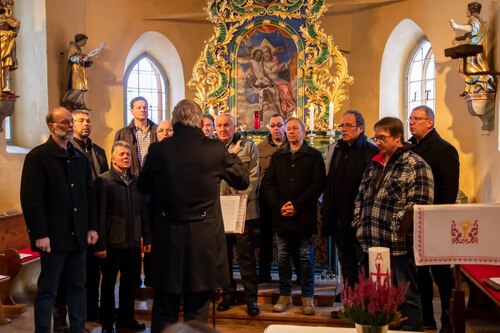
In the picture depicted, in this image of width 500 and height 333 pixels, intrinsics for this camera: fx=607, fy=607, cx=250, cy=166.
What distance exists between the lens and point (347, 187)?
4.90 m

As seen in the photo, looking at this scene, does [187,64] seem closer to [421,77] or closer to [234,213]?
[421,77]

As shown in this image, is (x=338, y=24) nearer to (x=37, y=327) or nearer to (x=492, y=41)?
(x=492, y=41)

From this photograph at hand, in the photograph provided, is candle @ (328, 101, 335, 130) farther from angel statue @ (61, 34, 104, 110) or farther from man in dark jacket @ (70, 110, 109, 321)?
man in dark jacket @ (70, 110, 109, 321)

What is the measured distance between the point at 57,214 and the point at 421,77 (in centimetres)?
693

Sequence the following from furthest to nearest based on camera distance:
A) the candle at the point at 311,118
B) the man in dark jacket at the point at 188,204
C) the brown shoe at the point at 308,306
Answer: the candle at the point at 311,118 → the brown shoe at the point at 308,306 → the man in dark jacket at the point at 188,204

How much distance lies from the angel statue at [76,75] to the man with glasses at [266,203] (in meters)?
3.24

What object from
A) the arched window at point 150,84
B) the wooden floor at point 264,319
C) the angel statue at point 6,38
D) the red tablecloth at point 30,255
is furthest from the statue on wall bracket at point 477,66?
the arched window at point 150,84

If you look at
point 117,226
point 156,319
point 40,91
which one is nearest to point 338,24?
point 40,91

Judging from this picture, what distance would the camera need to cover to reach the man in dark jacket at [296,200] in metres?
5.06

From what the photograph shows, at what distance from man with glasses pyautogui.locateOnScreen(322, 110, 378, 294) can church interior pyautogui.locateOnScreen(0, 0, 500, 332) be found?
7.17 ft

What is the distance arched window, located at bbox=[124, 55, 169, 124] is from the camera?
34.5 ft

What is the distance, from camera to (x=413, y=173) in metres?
4.01

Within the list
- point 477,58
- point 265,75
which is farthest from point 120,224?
point 265,75

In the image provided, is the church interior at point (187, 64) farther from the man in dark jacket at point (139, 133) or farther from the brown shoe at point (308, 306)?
the brown shoe at point (308, 306)
